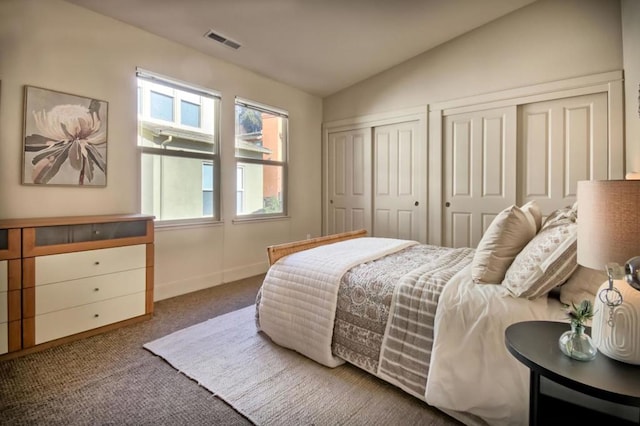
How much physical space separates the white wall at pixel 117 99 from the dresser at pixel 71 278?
1.56ft

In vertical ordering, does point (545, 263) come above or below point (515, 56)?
below

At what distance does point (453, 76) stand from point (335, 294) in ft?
10.5

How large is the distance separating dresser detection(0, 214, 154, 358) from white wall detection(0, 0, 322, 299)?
0.47m

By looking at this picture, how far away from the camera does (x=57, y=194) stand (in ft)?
8.57

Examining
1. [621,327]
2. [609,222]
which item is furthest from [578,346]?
[609,222]

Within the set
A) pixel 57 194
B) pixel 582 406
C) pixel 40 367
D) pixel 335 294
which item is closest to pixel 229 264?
pixel 57 194

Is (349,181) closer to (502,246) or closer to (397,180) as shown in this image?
(397,180)

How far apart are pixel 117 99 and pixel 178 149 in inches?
27.0

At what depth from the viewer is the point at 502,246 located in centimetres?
169

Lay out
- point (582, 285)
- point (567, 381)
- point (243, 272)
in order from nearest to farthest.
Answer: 1. point (567, 381)
2. point (582, 285)
3. point (243, 272)

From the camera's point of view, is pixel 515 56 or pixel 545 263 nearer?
pixel 545 263

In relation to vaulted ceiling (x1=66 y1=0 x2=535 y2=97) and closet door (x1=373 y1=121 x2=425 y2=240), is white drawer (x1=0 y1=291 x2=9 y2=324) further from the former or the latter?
closet door (x1=373 y1=121 x2=425 y2=240)

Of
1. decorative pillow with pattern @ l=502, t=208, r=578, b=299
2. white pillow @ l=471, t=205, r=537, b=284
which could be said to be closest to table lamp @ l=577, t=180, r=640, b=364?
decorative pillow with pattern @ l=502, t=208, r=578, b=299

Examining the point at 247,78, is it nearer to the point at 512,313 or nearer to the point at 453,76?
the point at 453,76
